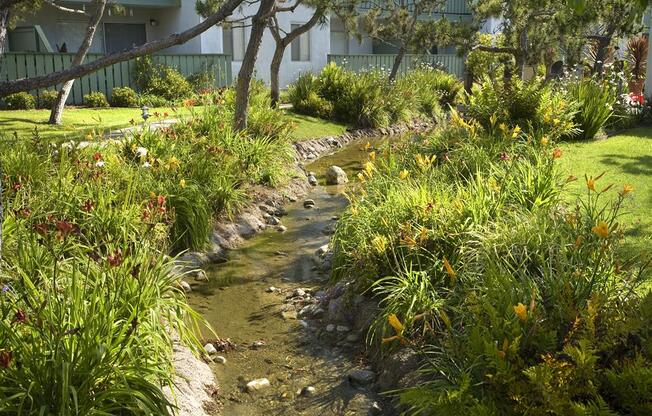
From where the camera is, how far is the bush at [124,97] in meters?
19.1

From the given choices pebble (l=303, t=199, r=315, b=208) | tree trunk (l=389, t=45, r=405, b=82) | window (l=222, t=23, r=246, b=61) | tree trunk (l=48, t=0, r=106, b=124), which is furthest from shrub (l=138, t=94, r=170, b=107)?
pebble (l=303, t=199, r=315, b=208)

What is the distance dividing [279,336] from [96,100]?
14.4 meters

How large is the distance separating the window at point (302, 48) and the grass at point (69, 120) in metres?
8.73

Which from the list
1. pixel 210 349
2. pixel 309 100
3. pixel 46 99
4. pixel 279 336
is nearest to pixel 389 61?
pixel 309 100

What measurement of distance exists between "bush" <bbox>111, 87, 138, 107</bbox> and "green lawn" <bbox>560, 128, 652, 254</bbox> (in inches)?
478

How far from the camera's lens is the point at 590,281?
4.29 m

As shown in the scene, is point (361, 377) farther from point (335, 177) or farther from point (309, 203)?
point (335, 177)

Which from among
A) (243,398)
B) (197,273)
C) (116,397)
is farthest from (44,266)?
(197,273)

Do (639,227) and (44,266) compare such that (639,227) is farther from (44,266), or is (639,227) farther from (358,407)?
(44,266)

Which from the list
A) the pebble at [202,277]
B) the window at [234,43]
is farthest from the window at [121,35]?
the pebble at [202,277]

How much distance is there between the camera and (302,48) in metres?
26.2

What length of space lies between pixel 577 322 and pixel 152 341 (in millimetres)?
2531

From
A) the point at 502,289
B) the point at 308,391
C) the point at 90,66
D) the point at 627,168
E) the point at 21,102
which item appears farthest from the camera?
the point at 21,102

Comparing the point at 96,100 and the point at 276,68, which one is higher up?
the point at 276,68
